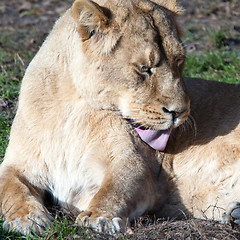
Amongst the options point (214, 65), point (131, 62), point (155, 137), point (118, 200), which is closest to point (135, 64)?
point (131, 62)

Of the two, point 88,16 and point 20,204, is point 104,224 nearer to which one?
point 20,204

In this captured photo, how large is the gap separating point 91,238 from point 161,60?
1.20 m

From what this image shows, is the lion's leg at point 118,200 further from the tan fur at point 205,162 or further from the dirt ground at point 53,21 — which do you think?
the dirt ground at point 53,21

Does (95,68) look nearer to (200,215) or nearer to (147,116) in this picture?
(147,116)

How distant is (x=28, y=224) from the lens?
10.4ft

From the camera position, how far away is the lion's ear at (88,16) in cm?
323

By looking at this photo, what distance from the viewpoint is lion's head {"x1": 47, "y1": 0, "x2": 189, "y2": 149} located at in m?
3.30

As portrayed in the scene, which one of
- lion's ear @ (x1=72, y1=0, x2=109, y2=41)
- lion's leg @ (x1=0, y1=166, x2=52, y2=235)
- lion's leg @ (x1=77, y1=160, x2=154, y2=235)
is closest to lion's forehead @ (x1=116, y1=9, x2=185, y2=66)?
lion's ear @ (x1=72, y1=0, x2=109, y2=41)

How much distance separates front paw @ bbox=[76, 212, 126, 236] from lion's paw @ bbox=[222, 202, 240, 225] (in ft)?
2.34

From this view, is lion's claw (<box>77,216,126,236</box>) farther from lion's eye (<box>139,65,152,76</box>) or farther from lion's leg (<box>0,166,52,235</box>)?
lion's eye (<box>139,65,152,76</box>)

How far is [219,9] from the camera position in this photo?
8.38 meters

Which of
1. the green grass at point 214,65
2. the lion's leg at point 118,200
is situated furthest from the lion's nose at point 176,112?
the green grass at point 214,65

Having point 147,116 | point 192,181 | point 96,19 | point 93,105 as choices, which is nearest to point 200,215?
point 192,181

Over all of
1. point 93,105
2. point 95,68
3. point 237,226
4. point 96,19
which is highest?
point 96,19
